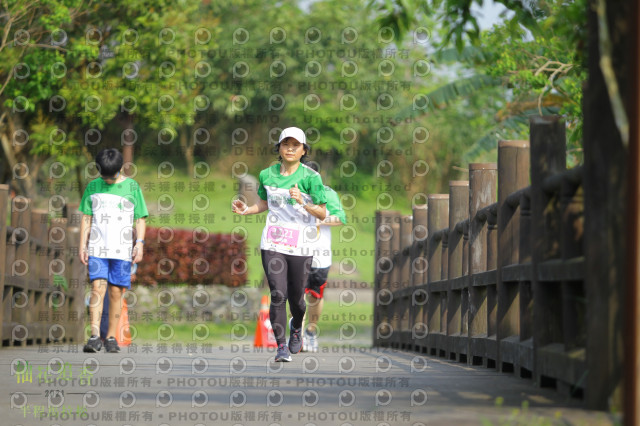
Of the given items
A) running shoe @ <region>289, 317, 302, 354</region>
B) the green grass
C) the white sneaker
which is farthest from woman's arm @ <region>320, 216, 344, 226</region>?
the green grass

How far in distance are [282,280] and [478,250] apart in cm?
157

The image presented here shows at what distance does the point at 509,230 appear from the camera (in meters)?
7.64

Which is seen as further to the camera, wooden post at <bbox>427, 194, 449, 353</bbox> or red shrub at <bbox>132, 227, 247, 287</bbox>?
red shrub at <bbox>132, 227, 247, 287</bbox>

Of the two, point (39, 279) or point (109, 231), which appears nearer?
point (109, 231)

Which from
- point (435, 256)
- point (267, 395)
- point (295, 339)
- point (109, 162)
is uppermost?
point (109, 162)

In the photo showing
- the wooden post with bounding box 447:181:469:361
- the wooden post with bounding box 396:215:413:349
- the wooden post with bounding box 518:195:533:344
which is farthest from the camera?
the wooden post with bounding box 396:215:413:349

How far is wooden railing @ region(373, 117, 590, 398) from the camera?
219 inches

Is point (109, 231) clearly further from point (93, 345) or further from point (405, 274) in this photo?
point (405, 274)

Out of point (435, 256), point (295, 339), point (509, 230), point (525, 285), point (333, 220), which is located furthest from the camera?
point (435, 256)

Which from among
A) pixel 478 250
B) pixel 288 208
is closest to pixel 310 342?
pixel 288 208

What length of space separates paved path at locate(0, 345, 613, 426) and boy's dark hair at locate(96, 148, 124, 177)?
7.78 feet

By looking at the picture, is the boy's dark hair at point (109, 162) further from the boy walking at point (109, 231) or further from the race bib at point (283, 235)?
the race bib at point (283, 235)

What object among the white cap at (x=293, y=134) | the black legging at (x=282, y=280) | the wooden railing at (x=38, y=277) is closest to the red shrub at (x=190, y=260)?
the wooden railing at (x=38, y=277)

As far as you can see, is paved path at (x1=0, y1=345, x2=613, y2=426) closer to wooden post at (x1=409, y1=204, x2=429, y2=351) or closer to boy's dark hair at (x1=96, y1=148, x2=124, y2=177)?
boy's dark hair at (x1=96, y1=148, x2=124, y2=177)
